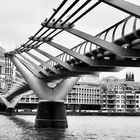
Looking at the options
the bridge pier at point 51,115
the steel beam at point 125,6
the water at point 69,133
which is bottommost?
the water at point 69,133

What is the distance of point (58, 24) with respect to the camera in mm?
28516

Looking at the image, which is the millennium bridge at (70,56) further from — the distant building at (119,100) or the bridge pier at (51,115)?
the distant building at (119,100)

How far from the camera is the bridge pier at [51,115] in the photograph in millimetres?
48906

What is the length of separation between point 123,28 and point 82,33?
13.4ft

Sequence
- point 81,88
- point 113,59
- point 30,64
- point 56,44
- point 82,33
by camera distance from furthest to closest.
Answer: point 81,88
point 30,64
point 56,44
point 113,59
point 82,33

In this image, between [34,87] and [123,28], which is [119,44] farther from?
[34,87]

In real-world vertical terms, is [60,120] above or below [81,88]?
below

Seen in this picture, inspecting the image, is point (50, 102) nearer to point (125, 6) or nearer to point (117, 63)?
point (117, 63)

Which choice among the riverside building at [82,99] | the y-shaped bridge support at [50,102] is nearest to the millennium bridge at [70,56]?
the y-shaped bridge support at [50,102]

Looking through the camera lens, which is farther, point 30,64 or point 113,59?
point 30,64

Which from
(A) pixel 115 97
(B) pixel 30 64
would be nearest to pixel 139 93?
(A) pixel 115 97

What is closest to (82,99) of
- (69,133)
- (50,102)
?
(50,102)

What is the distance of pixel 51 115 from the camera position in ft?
161

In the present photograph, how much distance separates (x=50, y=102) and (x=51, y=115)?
153cm
